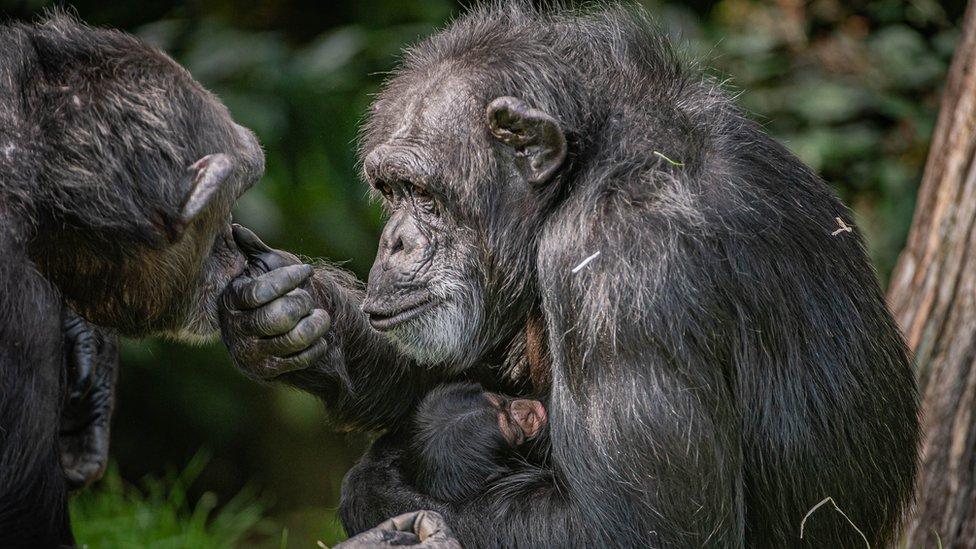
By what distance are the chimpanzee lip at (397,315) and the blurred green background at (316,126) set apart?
7.26 ft

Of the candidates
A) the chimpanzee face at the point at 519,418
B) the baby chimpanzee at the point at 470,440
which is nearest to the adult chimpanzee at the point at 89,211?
the baby chimpanzee at the point at 470,440

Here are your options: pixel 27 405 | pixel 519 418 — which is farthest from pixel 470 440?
pixel 27 405

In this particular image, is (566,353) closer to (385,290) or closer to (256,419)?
(385,290)

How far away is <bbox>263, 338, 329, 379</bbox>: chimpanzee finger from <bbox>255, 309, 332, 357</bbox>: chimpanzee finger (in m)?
0.03

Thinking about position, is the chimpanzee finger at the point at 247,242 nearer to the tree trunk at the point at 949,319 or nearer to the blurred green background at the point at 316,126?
the blurred green background at the point at 316,126

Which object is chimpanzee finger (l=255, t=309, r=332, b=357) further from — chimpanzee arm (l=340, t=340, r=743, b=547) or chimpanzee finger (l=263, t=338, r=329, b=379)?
chimpanzee arm (l=340, t=340, r=743, b=547)

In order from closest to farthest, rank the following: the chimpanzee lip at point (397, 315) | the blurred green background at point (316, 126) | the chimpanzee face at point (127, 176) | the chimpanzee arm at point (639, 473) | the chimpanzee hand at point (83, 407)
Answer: the chimpanzee arm at point (639, 473) < the chimpanzee face at point (127, 176) < the chimpanzee lip at point (397, 315) < the chimpanzee hand at point (83, 407) < the blurred green background at point (316, 126)

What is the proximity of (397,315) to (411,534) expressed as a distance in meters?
0.90

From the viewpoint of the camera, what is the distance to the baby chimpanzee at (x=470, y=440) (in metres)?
4.91

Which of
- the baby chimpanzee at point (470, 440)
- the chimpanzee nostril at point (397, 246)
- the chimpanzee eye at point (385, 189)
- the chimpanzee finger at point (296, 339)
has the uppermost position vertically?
the chimpanzee eye at point (385, 189)

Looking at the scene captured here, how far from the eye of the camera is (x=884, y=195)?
8.12 metres

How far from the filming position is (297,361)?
5090 mm

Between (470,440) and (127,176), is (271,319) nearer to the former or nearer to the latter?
(127,176)

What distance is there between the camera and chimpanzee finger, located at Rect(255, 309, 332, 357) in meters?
5.02
